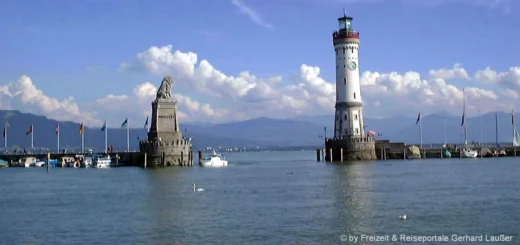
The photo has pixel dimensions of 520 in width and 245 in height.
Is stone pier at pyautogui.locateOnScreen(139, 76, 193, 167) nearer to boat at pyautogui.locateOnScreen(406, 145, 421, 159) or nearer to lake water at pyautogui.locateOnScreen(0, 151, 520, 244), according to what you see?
lake water at pyautogui.locateOnScreen(0, 151, 520, 244)

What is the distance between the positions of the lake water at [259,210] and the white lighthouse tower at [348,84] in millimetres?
39380

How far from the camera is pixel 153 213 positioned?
54250 millimetres

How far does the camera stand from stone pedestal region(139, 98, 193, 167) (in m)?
118

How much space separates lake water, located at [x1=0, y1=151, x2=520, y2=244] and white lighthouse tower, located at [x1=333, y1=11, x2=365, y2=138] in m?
39.4

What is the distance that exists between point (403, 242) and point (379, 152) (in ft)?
321

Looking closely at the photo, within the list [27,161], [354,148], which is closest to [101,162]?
[27,161]

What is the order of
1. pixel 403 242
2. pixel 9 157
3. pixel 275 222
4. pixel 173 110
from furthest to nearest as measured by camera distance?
1. pixel 9 157
2. pixel 173 110
3. pixel 275 222
4. pixel 403 242

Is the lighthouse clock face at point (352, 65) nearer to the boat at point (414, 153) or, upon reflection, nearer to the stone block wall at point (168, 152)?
the boat at point (414, 153)

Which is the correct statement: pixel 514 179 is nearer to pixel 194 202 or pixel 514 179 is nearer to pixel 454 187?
pixel 454 187

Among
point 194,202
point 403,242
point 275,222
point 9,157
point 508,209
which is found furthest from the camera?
point 9,157

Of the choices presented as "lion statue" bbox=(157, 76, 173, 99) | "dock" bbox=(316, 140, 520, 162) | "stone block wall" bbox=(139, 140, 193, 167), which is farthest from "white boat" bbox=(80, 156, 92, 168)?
"dock" bbox=(316, 140, 520, 162)

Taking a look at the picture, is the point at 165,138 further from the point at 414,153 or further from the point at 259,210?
the point at 259,210

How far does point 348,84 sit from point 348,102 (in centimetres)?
300

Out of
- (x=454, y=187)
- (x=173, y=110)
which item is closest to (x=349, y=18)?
(x=173, y=110)
